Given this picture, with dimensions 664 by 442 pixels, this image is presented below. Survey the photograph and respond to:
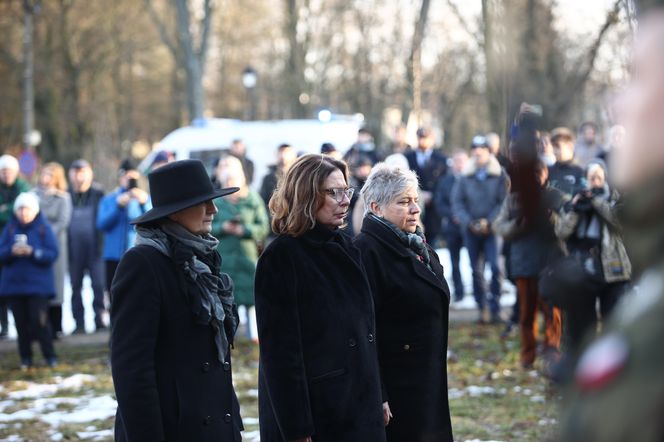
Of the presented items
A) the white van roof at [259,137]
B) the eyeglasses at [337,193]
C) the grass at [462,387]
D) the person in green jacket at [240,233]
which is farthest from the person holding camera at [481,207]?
the eyeglasses at [337,193]

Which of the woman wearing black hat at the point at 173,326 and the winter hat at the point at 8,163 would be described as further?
the winter hat at the point at 8,163

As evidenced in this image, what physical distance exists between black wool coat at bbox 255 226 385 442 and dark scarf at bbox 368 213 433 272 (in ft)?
1.77

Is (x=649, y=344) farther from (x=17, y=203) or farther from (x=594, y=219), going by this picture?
(x=17, y=203)

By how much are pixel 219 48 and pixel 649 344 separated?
42.9 meters

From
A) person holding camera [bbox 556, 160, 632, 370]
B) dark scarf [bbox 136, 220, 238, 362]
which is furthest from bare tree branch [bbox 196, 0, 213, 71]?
dark scarf [bbox 136, 220, 238, 362]

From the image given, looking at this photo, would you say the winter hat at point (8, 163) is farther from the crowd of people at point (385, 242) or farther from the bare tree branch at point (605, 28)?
the bare tree branch at point (605, 28)

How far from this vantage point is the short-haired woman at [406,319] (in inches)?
205

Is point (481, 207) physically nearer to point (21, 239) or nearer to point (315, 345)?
point (21, 239)

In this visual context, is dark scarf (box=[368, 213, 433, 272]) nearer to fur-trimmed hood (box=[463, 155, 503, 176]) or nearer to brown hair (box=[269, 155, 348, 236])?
brown hair (box=[269, 155, 348, 236])

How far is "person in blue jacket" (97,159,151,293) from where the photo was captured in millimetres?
11516

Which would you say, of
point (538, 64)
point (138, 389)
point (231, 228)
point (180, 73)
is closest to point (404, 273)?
point (138, 389)

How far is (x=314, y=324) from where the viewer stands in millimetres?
4758

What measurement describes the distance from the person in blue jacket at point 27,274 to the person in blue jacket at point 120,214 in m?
0.78

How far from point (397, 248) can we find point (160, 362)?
1563 millimetres
